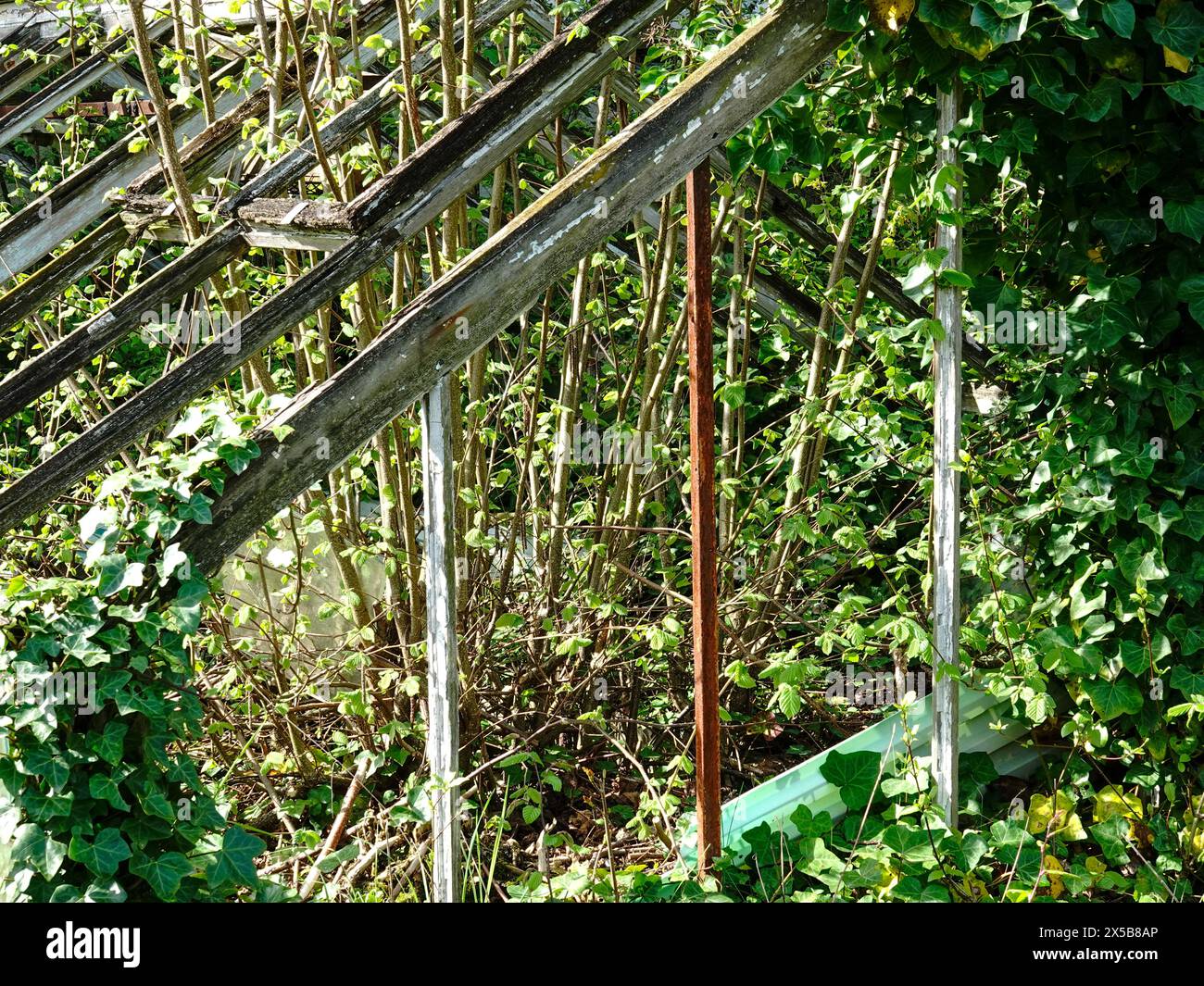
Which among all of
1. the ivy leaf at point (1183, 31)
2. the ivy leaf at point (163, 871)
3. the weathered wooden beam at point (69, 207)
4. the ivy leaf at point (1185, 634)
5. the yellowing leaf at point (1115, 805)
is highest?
the weathered wooden beam at point (69, 207)

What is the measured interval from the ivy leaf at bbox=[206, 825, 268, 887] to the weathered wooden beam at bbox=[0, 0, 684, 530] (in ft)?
2.23

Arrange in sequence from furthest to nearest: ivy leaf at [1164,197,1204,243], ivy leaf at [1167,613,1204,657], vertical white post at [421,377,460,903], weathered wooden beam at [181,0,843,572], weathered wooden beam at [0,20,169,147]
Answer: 1. weathered wooden beam at [0,20,169,147]
2. ivy leaf at [1167,613,1204,657]
3. ivy leaf at [1164,197,1204,243]
4. vertical white post at [421,377,460,903]
5. weathered wooden beam at [181,0,843,572]

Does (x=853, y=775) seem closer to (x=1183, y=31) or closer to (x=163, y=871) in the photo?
(x=163, y=871)

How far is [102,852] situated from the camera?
2.10m

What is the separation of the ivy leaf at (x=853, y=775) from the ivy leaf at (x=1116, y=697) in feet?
1.71

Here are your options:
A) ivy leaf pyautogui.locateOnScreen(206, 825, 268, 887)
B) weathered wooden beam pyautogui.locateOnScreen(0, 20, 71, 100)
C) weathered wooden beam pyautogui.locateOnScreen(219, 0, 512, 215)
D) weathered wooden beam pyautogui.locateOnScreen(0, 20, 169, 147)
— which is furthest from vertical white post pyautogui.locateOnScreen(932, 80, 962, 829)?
weathered wooden beam pyautogui.locateOnScreen(0, 20, 71, 100)

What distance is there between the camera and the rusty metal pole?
2.47 meters

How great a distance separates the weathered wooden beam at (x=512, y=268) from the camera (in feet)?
7.13

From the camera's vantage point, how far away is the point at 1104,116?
264cm

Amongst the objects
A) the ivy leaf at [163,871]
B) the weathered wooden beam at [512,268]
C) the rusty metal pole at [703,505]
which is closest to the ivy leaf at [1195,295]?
the weathered wooden beam at [512,268]

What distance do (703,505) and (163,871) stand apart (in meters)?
1.20

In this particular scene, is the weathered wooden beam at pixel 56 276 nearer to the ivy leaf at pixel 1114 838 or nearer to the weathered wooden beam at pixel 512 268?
the weathered wooden beam at pixel 512 268

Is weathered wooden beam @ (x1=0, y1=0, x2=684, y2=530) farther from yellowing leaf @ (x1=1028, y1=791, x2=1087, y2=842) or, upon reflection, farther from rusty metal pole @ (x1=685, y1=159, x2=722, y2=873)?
yellowing leaf @ (x1=1028, y1=791, x2=1087, y2=842)
